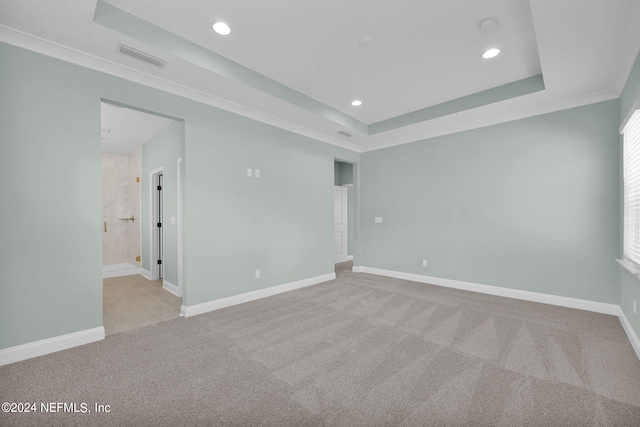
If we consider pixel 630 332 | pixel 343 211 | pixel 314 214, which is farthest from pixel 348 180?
pixel 630 332

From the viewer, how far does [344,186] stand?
793 cm

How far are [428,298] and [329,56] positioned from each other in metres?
3.59

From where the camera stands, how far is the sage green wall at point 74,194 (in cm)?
232

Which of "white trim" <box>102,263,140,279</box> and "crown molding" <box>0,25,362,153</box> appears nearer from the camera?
"crown molding" <box>0,25,362,153</box>

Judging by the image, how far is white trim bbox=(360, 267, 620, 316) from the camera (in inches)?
137

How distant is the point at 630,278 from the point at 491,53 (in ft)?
9.25

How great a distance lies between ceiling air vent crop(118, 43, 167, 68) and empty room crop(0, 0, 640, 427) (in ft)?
0.06

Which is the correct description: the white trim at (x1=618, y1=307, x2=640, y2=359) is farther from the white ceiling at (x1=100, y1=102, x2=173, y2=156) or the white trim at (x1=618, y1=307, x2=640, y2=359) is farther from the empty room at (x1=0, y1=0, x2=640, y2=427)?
the white ceiling at (x1=100, y1=102, x2=173, y2=156)

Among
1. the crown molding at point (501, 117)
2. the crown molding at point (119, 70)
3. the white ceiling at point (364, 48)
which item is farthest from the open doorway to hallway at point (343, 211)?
the white ceiling at point (364, 48)

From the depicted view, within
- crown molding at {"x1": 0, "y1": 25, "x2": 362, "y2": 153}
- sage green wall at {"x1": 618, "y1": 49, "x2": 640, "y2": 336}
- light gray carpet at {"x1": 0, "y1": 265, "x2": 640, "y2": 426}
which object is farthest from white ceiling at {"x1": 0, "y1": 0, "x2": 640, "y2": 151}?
light gray carpet at {"x1": 0, "y1": 265, "x2": 640, "y2": 426}

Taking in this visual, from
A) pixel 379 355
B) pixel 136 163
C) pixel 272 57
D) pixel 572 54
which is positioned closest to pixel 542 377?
pixel 379 355

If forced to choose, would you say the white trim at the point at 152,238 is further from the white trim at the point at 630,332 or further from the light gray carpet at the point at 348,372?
the white trim at the point at 630,332

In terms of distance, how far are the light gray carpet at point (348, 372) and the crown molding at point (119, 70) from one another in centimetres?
274

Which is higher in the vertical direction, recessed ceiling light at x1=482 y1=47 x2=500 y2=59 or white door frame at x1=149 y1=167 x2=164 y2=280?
recessed ceiling light at x1=482 y1=47 x2=500 y2=59
